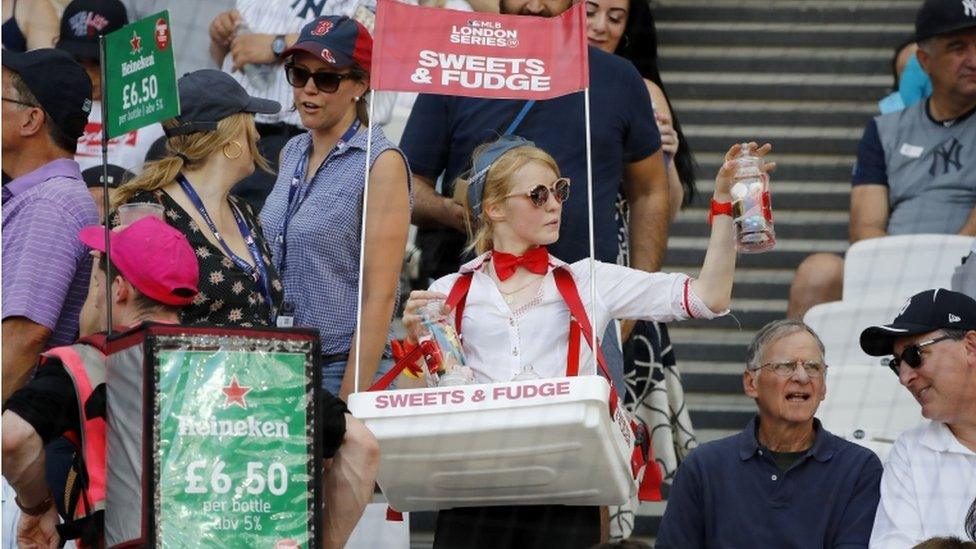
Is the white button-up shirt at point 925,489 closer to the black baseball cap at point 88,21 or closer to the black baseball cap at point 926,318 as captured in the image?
the black baseball cap at point 926,318

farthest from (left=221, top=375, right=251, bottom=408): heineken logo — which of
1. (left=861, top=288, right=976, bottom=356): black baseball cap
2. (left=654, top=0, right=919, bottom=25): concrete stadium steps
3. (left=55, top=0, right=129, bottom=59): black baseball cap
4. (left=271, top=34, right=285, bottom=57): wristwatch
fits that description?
(left=654, top=0, right=919, bottom=25): concrete stadium steps

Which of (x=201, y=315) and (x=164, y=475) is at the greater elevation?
(x=201, y=315)

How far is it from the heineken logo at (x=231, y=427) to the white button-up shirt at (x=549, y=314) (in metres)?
0.91

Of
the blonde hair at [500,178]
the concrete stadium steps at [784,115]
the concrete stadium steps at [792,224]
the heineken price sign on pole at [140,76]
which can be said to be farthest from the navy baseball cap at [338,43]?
the concrete stadium steps at [784,115]

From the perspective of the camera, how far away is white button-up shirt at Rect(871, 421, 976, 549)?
474 cm

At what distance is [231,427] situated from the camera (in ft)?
12.6

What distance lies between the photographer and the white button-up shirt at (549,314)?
15.3 feet

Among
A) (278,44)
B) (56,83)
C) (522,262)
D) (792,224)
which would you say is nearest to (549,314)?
(522,262)

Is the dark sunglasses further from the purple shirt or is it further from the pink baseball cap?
the pink baseball cap

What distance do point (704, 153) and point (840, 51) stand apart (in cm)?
89

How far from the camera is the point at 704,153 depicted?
7.93 metres

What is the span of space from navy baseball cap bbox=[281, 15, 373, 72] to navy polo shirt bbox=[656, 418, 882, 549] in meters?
1.35

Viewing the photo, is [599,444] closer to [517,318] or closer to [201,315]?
[517,318]

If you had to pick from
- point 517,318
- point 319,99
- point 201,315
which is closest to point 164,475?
point 201,315
